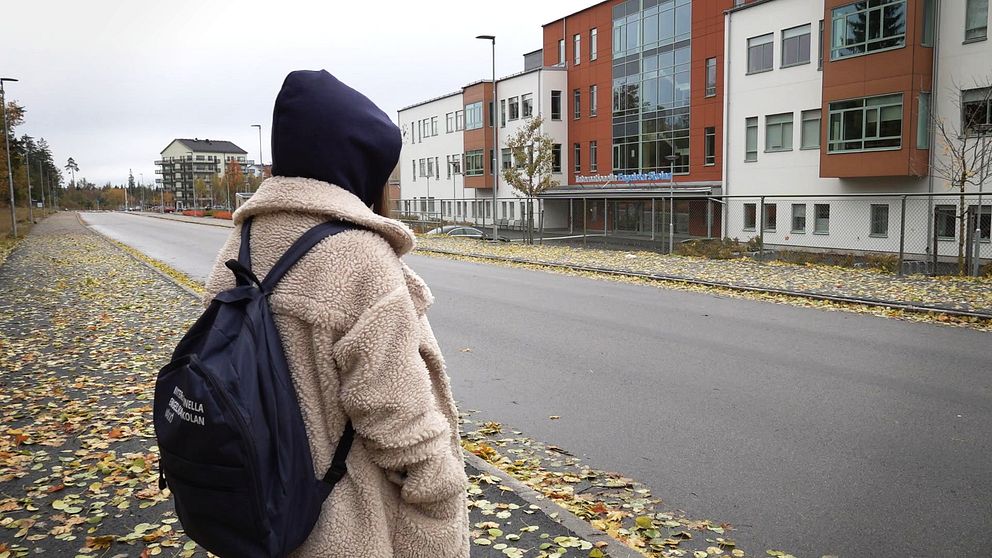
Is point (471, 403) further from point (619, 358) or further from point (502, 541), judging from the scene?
point (502, 541)

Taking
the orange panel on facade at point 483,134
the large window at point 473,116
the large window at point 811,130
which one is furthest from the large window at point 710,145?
the large window at point 473,116

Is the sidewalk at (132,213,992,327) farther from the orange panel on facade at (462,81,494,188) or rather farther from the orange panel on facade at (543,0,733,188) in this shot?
the orange panel on facade at (462,81,494,188)

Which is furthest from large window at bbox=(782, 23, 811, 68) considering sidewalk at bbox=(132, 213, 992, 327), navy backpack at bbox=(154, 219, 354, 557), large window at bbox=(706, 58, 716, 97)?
navy backpack at bbox=(154, 219, 354, 557)

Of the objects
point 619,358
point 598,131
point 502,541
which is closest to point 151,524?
point 502,541

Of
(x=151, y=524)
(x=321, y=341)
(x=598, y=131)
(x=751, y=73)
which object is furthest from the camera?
(x=598, y=131)

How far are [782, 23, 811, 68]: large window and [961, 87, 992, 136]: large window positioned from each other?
767 cm

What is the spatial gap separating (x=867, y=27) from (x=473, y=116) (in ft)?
116

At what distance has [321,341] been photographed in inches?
75.6

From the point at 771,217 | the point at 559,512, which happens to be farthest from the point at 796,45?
the point at 559,512

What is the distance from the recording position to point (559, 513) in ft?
15.3

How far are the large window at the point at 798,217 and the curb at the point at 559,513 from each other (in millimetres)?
27375

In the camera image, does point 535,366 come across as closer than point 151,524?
No

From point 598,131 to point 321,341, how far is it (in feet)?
162

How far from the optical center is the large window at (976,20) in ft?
84.4
